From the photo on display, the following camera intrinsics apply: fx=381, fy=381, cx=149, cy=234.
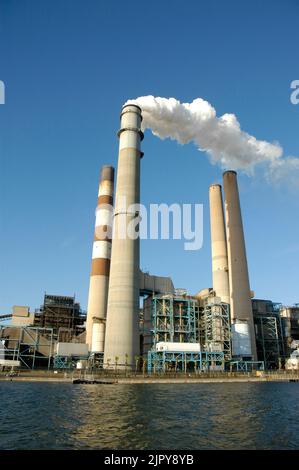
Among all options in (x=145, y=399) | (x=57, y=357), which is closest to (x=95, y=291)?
(x=57, y=357)

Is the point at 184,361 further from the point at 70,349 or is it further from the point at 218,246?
the point at 218,246

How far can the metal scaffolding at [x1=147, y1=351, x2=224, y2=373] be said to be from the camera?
78938mm

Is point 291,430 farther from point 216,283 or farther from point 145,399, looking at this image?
point 216,283

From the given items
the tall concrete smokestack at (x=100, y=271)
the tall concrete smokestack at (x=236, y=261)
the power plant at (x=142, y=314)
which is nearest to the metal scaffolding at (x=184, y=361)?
the power plant at (x=142, y=314)

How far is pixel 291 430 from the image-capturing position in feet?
81.1

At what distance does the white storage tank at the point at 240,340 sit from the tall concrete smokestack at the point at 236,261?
2682mm

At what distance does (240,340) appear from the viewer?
91.6 metres

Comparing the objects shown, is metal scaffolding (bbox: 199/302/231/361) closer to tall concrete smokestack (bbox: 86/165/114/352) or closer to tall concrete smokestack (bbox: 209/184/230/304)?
tall concrete smokestack (bbox: 209/184/230/304)

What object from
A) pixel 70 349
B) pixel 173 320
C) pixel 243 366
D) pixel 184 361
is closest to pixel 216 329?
pixel 173 320

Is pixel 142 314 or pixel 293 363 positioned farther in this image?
pixel 142 314

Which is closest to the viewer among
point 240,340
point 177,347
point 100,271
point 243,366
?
point 177,347

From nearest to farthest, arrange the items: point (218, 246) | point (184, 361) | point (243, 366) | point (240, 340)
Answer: point (184, 361), point (243, 366), point (240, 340), point (218, 246)

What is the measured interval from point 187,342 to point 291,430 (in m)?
64.7

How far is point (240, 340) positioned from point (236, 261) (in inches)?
832
